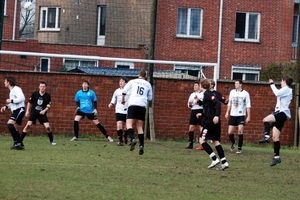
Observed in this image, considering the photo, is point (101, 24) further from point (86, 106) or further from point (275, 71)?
point (275, 71)

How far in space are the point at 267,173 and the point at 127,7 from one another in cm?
1613

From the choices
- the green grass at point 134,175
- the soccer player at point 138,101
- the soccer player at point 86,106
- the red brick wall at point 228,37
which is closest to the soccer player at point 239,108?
the green grass at point 134,175

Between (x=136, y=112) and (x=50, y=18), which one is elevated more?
(x=50, y=18)

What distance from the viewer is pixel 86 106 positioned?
23.3 meters

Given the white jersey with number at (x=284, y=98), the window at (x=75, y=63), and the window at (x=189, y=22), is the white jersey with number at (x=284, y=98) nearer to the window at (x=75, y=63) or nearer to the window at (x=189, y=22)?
the window at (x=75, y=63)

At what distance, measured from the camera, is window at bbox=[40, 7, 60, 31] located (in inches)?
1312

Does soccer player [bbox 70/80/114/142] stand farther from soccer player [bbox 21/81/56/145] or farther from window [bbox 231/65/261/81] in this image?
window [bbox 231/65/261/81]

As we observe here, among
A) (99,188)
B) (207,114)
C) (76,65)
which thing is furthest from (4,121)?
(99,188)

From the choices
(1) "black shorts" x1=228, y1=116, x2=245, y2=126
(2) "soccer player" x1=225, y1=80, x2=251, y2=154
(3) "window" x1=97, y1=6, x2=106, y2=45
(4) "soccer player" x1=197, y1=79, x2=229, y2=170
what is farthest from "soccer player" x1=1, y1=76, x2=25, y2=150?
(3) "window" x1=97, y1=6, x2=106, y2=45

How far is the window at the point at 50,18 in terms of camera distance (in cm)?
3333

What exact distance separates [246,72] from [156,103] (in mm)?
15585

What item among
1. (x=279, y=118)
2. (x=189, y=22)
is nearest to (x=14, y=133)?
(x=279, y=118)

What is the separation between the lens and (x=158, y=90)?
2609cm

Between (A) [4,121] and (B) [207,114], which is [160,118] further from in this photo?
(B) [207,114]
